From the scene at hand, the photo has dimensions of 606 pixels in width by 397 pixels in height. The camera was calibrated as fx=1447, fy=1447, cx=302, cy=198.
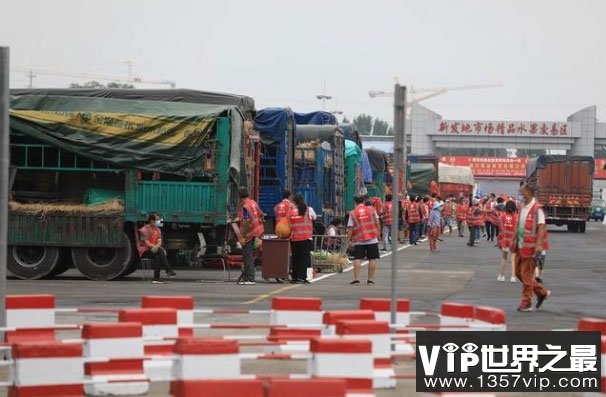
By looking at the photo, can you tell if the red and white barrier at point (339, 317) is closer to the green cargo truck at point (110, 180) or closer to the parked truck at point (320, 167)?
the green cargo truck at point (110, 180)

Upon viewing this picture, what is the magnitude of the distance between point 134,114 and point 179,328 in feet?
47.5

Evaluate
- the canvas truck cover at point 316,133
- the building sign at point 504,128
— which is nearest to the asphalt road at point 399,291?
the canvas truck cover at point 316,133

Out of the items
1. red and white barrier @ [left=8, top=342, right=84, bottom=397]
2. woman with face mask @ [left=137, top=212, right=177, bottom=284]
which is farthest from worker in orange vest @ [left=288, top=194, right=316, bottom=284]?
red and white barrier @ [left=8, top=342, right=84, bottom=397]

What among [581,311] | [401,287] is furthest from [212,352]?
[401,287]

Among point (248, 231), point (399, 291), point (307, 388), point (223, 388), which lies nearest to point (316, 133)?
point (248, 231)

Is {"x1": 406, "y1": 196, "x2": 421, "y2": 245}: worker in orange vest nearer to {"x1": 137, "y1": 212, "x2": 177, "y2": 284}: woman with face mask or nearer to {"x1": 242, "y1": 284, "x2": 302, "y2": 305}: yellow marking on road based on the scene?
{"x1": 137, "y1": 212, "x2": 177, "y2": 284}: woman with face mask

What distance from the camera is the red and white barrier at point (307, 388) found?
8.51 meters

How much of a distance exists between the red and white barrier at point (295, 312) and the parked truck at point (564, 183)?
52634 millimetres

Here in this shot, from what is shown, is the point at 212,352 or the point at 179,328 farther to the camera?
the point at 179,328

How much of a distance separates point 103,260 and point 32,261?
131 centimetres

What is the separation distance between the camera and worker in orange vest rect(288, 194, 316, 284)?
26750 mm

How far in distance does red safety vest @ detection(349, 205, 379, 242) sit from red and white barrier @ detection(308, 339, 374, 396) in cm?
1657

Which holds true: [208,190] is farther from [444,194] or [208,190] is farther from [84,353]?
[444,194]

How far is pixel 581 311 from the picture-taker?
20.5 metres
